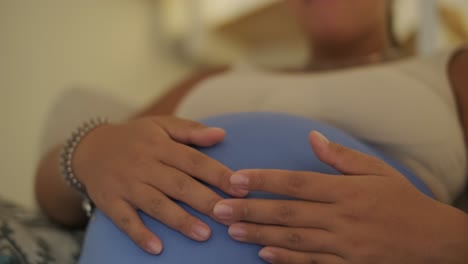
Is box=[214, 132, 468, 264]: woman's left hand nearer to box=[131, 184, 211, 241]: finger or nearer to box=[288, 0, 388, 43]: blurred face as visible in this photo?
box=[131, 184, 211, 241]: finger

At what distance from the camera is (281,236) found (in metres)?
0.47

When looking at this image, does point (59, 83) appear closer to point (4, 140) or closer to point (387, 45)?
point (4, 140)

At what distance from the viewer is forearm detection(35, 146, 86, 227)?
77 cm

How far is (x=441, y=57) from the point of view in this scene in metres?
0.80

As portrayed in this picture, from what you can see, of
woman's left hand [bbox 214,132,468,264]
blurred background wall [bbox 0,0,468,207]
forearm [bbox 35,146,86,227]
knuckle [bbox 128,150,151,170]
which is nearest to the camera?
woman's left hand [bbox 214,132,468,264]

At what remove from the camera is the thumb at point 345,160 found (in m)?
0.49

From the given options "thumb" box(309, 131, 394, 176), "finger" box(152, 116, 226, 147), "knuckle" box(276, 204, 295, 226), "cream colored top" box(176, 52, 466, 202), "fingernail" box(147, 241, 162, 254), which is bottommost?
"fingernail" box(147, 241, 162, 254)

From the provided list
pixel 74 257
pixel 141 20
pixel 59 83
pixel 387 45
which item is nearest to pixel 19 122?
pixel 59 83

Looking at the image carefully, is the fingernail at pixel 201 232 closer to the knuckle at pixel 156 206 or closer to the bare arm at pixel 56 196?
the knuckle at pixel 156 206

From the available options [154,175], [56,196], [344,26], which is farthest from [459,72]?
[56,196]

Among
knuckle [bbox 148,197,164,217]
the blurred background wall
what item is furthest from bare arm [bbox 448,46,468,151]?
the blurred background wall

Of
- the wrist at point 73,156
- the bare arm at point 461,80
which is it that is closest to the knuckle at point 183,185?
the wrist at point 73,156

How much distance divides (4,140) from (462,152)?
1189 mm

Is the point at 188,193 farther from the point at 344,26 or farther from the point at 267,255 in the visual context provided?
the point at 344,26
